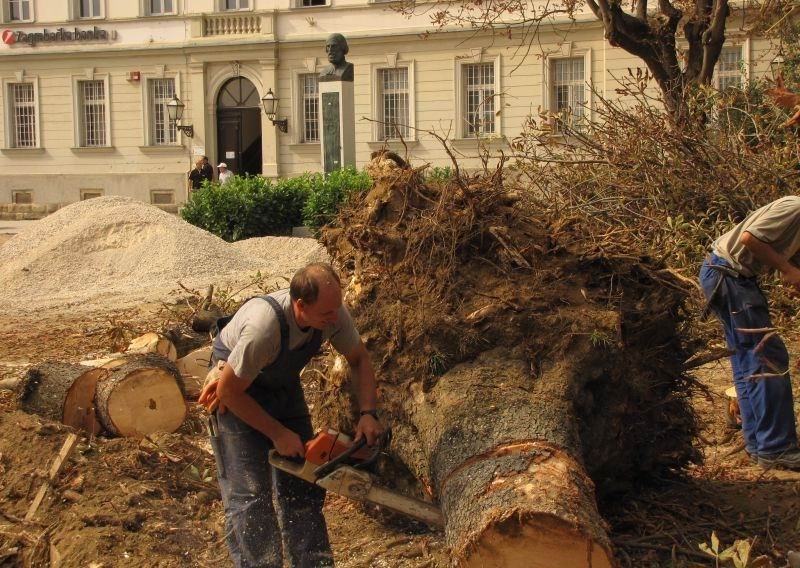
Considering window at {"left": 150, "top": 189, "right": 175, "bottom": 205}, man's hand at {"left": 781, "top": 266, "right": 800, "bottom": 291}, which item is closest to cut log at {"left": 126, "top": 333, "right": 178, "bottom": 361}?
man's hand at {"left": 781, "top": 266, "right": 800, "bottom": 291}

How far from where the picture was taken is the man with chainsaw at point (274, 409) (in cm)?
386

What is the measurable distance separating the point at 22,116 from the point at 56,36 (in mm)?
3274

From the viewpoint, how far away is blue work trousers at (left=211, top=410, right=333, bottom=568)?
4.04 m

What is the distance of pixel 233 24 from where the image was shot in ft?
108

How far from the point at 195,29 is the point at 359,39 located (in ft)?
18.8

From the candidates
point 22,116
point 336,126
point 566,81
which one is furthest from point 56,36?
point 336,126

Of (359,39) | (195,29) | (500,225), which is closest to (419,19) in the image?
(359,39)

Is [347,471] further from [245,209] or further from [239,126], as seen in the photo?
[239,126]

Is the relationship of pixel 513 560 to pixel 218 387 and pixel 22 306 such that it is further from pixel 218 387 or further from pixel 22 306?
pixel 22 306

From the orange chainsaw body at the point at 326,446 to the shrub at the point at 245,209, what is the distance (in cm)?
1313

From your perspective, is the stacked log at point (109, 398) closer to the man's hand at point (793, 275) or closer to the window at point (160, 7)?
the man's hand at point (793, 275)

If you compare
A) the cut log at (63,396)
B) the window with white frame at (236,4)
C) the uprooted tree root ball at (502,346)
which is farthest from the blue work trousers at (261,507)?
the window with white frame at (236,4)

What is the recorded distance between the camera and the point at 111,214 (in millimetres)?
14852

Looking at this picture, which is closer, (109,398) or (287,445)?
(287,445)
